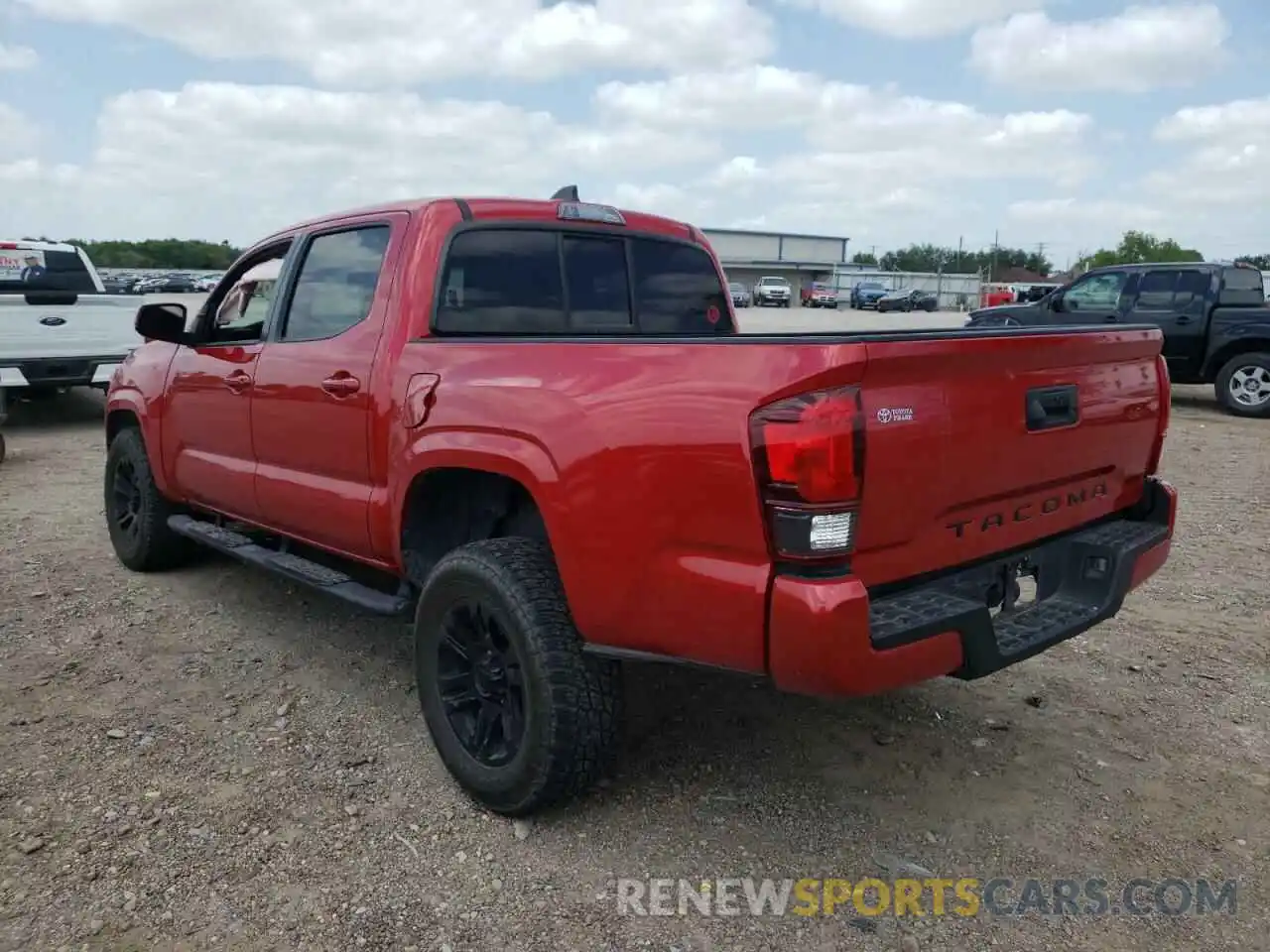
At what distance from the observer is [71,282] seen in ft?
38.0

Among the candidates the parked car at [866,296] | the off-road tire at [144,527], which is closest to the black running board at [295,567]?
the off-road tire at [144,527]

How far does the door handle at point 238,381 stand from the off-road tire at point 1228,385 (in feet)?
37.4

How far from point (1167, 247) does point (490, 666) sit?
97.9 m

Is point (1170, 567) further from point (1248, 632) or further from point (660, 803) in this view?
point (660, 803)

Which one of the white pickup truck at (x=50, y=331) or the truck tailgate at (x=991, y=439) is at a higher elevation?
the truck tailgate at (x=991, y=439)

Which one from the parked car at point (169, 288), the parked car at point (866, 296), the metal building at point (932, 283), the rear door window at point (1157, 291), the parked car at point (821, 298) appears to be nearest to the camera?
the rear door window at point (1157, 291)

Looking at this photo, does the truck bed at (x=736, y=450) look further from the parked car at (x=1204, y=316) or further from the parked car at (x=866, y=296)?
the parked car at (x=866, y=296)

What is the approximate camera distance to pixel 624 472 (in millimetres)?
2590

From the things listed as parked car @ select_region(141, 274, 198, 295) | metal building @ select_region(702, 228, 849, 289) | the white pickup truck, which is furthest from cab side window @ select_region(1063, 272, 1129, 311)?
metal building @ select_region(702, 228, 849, 289)

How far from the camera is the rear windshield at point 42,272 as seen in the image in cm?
1090

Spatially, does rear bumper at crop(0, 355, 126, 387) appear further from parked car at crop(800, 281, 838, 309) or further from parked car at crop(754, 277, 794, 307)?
parked car at crop(800, 281, 838, 309)

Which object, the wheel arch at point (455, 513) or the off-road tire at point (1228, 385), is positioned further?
the off-road tire at point (1228, 385)

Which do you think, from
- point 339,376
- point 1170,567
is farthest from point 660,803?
point 1170,567

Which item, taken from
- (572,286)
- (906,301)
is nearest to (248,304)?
(572,286)
